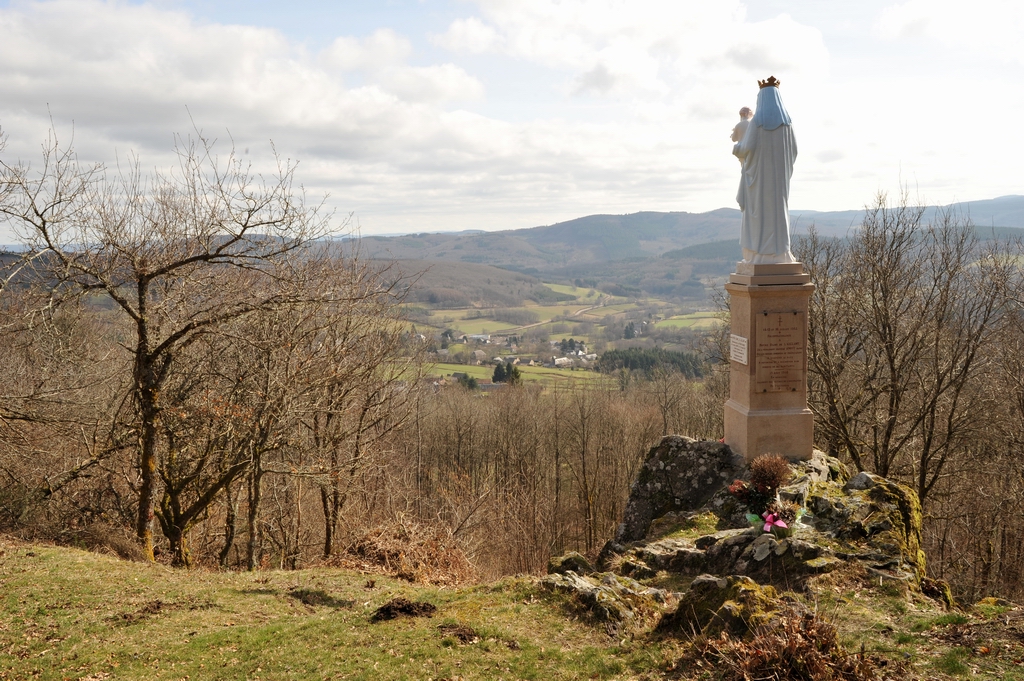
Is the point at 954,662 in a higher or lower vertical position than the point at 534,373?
higher

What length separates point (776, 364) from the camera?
1170cm

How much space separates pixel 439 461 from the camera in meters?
36.8

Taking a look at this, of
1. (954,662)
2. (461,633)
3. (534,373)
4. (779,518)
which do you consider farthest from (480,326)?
(954,662)

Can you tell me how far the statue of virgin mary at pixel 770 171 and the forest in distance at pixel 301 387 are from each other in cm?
634

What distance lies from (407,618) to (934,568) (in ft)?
48.4

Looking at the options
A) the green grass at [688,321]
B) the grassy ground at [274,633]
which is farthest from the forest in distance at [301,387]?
the green grass at [688,321]

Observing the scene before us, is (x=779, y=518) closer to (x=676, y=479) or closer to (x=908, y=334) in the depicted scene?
(x=676, y=479)

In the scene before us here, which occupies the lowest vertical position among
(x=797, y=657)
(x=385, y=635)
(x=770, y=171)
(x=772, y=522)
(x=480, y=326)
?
(x=480, y=326)

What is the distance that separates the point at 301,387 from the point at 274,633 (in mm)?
6775

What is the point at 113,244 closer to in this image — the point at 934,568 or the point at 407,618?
the point at 407,618

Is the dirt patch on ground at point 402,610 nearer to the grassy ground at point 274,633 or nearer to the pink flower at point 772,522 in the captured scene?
the grassy ground at point 274,633

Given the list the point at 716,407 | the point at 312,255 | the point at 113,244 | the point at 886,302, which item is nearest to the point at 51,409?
the point at 113,244

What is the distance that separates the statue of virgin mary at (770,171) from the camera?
11.9 meters

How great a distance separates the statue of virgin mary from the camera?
11.9 meters
